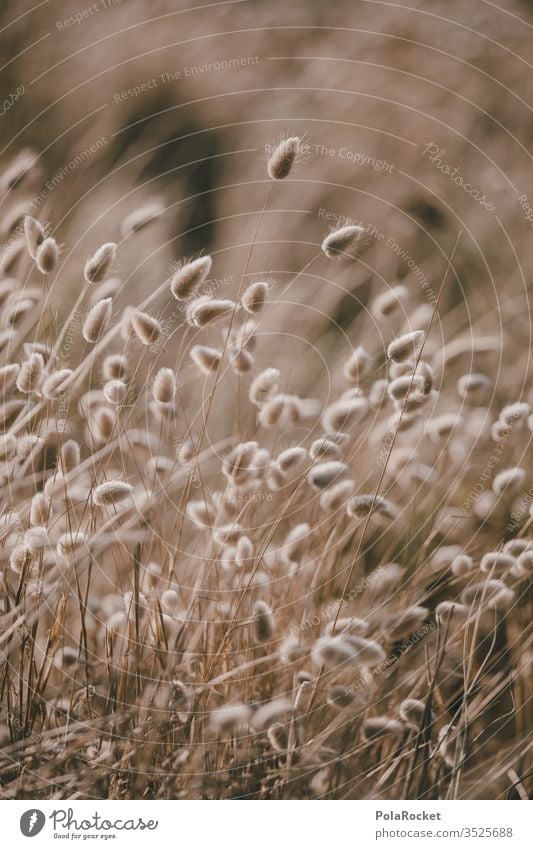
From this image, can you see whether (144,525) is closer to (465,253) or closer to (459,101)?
(465,253)

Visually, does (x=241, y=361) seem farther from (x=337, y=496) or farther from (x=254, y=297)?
(x=337, y=496)

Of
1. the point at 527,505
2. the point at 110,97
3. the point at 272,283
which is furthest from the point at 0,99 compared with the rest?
the point at 527,505

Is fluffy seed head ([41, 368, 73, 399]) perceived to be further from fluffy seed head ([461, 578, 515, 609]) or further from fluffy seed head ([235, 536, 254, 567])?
fluffy seed head ([461, 578, 515, 609])

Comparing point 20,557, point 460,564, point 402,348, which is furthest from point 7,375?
point 460,564

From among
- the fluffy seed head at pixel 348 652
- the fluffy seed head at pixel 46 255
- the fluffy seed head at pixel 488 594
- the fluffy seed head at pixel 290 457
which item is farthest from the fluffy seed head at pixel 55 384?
the fluffy seed head at pixel 488 594

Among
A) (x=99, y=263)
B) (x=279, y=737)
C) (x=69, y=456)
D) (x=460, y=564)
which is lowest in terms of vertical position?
(x=279, y=737)

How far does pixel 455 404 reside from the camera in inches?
37.0

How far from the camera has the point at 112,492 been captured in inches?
26.1

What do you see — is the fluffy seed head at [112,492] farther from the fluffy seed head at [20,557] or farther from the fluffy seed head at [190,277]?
the fluffy seed head at [190,277]

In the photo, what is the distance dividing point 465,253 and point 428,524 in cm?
45
